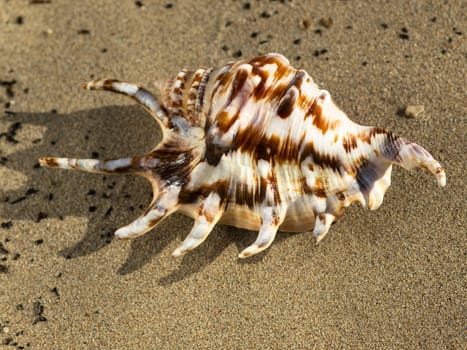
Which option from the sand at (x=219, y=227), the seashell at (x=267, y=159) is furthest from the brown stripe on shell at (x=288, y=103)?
the sand at (x=219, y=227)

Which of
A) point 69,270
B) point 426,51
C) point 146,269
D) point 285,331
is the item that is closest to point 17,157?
point 69,270

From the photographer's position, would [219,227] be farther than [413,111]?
No

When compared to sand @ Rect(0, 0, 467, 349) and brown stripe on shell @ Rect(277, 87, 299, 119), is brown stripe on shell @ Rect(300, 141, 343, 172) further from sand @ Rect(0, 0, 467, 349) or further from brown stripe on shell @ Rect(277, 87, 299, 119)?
sand @ Rect(0, 0, 467, 349)

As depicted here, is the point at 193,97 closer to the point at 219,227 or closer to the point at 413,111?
the point at 219,227

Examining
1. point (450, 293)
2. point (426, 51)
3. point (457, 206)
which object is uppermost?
point (426, 51)

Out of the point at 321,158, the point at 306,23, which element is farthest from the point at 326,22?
the point at 321,158

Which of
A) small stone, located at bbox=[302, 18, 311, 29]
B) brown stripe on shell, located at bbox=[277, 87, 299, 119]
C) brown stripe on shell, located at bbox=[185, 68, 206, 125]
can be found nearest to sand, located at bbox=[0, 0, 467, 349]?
small stone, located at bbox=[302, 18, 311, 29]

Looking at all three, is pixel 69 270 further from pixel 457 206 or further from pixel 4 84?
pixel 457 206
